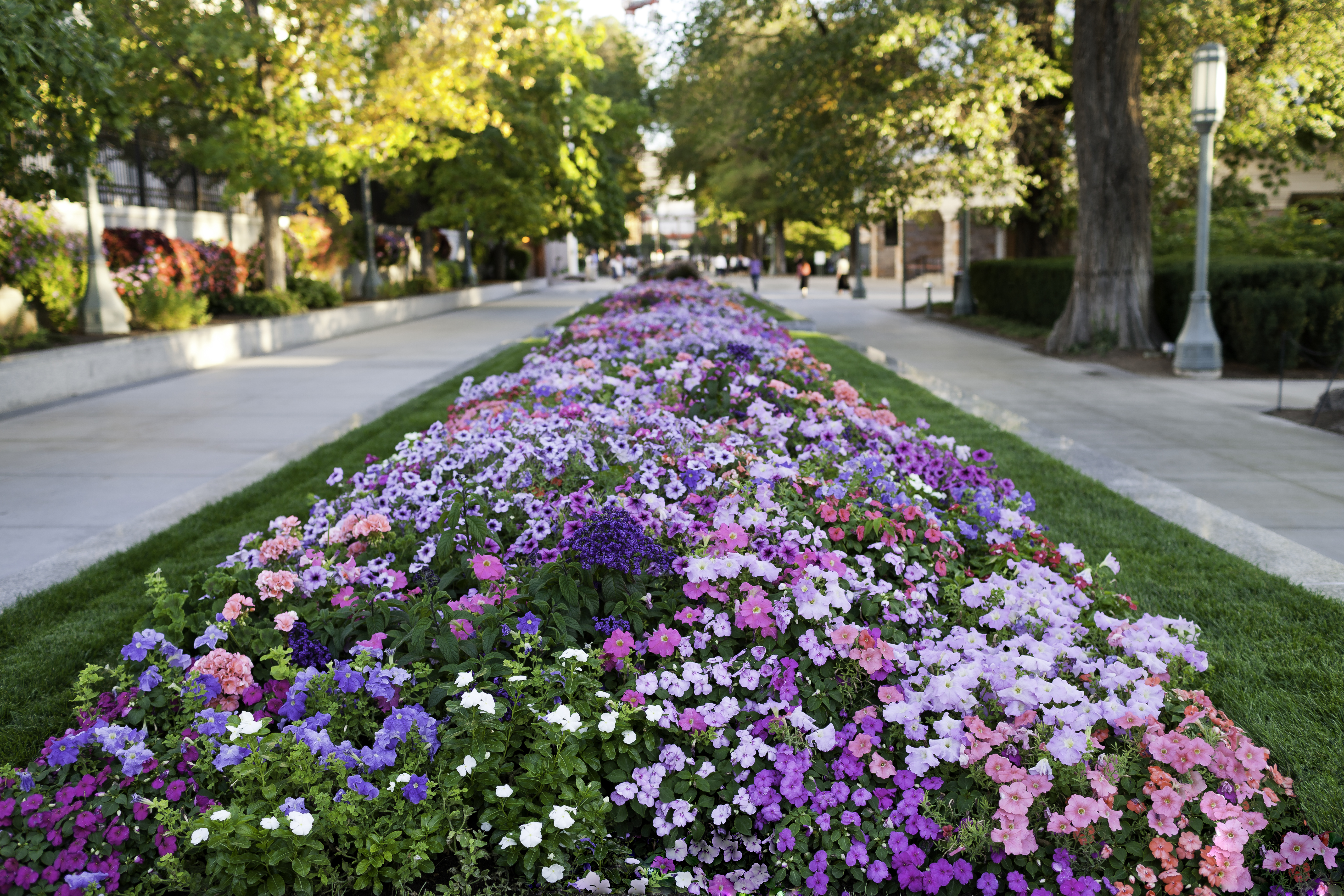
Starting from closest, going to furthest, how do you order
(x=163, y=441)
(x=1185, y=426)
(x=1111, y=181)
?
(x=163, y=441)
(x=1185, y=426)
(x=1111, y=181)

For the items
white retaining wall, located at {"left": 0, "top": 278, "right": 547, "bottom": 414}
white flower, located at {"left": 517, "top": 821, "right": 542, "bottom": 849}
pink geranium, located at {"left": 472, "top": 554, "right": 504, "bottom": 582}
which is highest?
white retaining wall, located at {"left": 0, "top": 278, "right": 547, "bottom": 414}

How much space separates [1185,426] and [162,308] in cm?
1359

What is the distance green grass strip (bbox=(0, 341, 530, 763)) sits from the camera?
3.65 metres

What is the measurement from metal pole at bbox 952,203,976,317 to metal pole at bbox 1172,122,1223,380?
35.5 feet

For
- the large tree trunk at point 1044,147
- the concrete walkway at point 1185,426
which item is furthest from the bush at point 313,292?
the large tree trunk at point 1044,147

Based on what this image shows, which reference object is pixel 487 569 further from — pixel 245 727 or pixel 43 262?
pixel 43 262

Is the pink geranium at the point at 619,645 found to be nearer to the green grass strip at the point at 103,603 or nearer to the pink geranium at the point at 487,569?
the pink geranium at the point at 487,569

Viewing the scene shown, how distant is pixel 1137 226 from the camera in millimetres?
15039

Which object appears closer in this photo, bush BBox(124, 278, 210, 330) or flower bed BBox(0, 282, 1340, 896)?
flower bed BBox(0, 282, 1340, 896)

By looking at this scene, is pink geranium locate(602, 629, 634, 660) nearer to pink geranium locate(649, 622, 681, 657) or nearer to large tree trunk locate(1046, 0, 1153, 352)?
pink geranium locate(649, 622, 681, 657)

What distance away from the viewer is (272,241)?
19594 millimetres

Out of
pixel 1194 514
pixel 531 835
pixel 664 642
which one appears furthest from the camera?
pixel 1194 514

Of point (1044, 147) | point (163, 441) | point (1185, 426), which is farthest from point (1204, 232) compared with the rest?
point (163, 441)

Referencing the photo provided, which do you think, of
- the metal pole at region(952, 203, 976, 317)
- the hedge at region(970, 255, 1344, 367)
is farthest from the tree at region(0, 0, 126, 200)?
the metal pole at region(952, 203, 976, 317)
